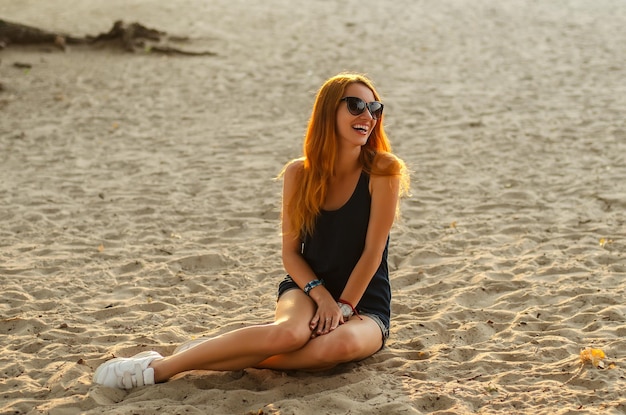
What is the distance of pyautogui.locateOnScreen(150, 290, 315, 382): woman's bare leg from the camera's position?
161 inches

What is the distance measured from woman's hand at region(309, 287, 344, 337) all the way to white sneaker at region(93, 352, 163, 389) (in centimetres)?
81

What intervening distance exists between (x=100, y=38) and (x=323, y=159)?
10836mm

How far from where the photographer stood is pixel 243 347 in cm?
411

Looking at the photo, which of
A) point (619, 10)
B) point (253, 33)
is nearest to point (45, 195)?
point (253, 33)

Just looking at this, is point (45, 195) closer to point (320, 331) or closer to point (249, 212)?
point (249, 212)

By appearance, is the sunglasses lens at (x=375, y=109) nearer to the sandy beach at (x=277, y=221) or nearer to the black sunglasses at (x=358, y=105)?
the black sunglasses at (x=358, y=105)

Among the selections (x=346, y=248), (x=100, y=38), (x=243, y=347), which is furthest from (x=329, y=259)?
(x=100, y=38)

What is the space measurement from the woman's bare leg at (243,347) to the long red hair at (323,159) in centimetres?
54

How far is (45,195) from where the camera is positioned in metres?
7.44

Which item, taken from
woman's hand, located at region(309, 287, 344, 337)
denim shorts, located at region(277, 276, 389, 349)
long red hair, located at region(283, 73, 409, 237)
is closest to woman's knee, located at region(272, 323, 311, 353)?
woman's hand, located at region(309, 287, 344, 337)

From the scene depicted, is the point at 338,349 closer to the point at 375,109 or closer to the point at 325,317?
the point at 325,317

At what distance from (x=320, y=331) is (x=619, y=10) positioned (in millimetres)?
15681

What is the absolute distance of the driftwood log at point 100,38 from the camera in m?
14.1

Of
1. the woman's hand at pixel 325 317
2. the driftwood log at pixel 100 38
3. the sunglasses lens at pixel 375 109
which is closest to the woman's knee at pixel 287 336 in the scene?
the woman's hand at pixel 325 317
